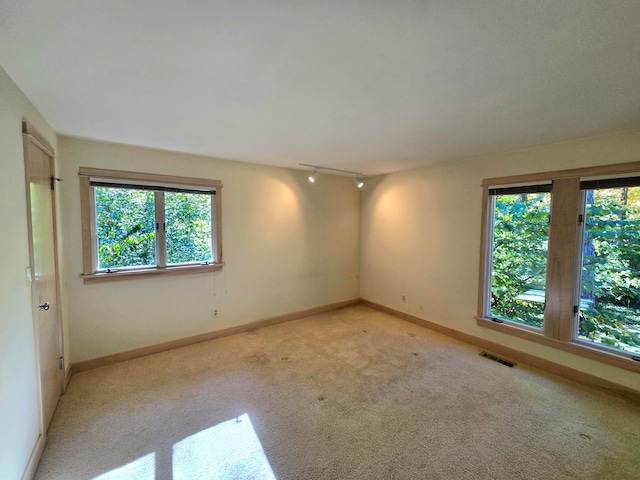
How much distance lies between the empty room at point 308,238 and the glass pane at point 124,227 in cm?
2

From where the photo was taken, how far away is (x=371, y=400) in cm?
239

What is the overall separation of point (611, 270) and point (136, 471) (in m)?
4.18

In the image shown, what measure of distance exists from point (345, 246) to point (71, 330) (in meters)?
3.79

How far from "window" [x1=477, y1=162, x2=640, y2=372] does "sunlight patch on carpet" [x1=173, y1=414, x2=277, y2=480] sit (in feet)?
9.70

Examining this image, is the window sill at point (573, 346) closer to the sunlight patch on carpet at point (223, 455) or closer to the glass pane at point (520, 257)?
the glass pane at point (520, 257)

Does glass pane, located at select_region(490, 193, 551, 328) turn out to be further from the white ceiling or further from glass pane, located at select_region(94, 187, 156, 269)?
glass pane, located at select_region(94, 187, 156, 269)

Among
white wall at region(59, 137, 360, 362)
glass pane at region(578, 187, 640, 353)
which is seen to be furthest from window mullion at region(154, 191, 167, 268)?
glass pane at region(578, 187, 640, 353)

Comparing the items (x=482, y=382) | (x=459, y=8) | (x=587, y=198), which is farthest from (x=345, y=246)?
(x=459, y=8)

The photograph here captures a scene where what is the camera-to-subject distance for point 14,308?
A: 1541 mm

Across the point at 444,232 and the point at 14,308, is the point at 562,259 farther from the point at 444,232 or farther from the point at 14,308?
the point at 14,308

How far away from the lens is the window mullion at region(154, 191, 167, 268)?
318 centimetres

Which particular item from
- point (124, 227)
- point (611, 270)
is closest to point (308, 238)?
point (124, 227)

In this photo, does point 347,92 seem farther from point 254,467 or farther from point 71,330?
point 71,330

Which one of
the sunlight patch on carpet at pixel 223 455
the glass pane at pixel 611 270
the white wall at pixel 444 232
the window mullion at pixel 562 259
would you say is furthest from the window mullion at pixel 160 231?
the glass pane at pixel 611 270
